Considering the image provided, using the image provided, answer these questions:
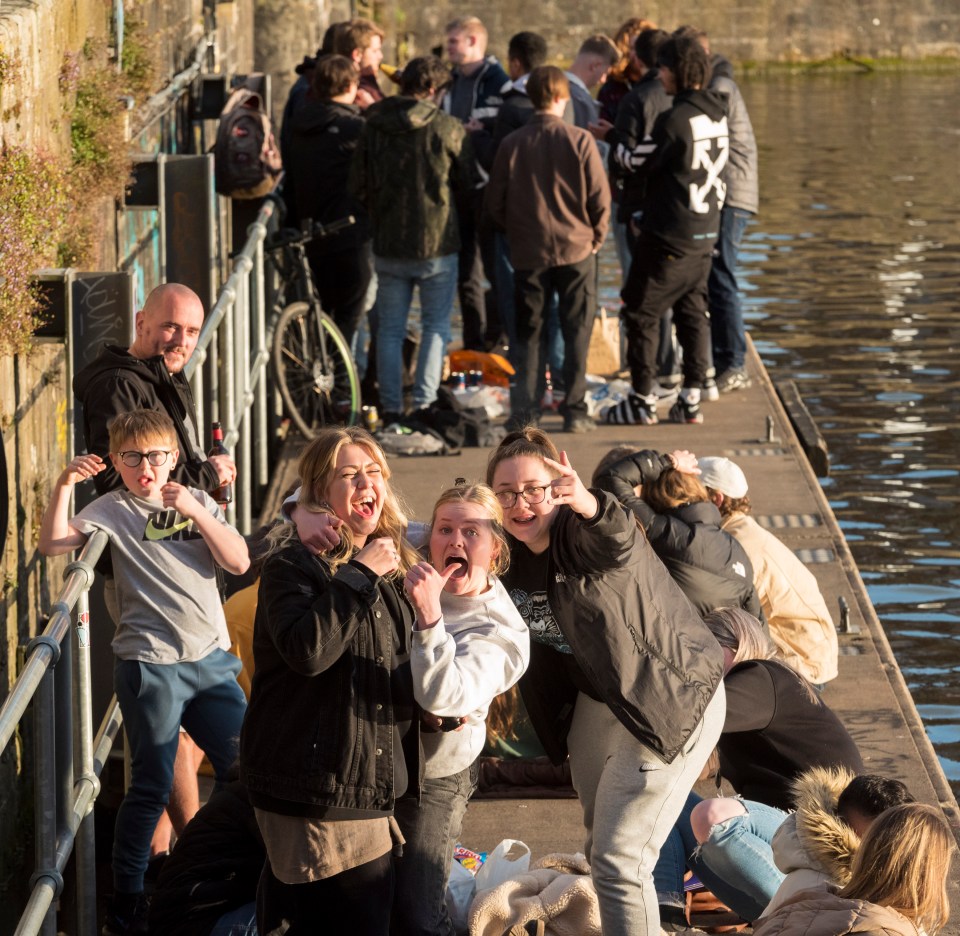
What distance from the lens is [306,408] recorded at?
10125 mm

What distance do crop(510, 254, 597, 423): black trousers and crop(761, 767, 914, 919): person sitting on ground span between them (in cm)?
516

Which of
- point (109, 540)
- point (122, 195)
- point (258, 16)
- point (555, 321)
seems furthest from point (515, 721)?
point (258, 16)

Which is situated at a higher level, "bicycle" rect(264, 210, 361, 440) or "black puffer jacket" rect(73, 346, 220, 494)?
"black puffer jacket" rect(73, 346, 220, 494)

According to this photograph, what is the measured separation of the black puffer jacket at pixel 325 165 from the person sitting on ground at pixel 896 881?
6685mm

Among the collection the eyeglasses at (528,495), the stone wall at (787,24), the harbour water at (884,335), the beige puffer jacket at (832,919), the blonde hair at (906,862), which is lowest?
the harbour water at (884,335)

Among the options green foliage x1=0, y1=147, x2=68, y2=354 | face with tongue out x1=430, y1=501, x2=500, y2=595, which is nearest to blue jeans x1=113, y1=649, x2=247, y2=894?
face with tongue out x1=430, y1=501, x2=500, y2=595

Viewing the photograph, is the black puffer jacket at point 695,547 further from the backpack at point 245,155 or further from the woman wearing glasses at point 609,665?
the backpack at point 245,155

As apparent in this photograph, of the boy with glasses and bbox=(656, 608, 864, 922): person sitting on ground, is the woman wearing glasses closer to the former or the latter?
bbox=(656, 608, 864, 922): person sitting on ground

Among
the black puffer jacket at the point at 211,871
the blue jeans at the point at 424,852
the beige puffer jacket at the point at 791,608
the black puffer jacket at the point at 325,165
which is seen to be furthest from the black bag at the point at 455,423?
the blue jeans at the point at 424,852

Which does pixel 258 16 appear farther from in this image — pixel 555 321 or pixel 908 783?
pixel 908 783

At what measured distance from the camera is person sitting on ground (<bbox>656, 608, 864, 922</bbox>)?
515 centimetres

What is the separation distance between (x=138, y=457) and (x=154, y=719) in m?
0.72

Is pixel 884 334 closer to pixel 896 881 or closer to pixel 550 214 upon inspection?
pixel 550 214

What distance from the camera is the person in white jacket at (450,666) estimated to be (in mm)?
4102
